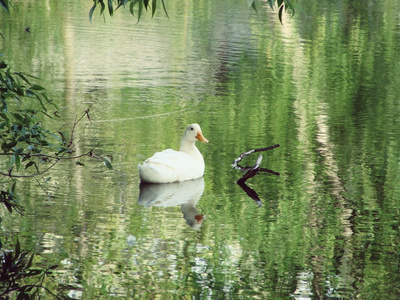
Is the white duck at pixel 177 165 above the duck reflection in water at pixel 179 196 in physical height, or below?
above

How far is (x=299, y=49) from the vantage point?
864 inches

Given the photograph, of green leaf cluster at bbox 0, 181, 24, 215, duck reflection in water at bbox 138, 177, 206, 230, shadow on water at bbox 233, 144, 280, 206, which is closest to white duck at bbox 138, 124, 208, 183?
duck reflection in water at bbox 138, 177, 206, 230

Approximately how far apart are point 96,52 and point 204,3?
12900mm

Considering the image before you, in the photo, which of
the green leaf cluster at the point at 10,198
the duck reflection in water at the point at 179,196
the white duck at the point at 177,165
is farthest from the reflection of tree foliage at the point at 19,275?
the white duck at the point at 177,165

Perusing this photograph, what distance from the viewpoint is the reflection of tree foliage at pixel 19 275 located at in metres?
6.55

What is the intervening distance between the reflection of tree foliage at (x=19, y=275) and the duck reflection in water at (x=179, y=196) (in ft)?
6.42

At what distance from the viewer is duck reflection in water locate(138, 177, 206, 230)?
8883 mm

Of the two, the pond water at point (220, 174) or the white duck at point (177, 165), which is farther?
the white duck at point (177, 165)

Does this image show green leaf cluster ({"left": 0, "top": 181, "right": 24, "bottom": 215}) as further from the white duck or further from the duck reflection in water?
the white duck

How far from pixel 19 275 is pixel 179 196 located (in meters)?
3.09

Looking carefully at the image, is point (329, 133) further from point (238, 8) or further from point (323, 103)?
point (238, 8)

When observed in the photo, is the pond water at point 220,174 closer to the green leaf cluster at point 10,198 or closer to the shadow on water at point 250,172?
the shadow on water at point 250,172

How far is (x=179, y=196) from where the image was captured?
380 inches

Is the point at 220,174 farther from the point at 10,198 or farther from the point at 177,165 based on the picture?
the point at 10,198
